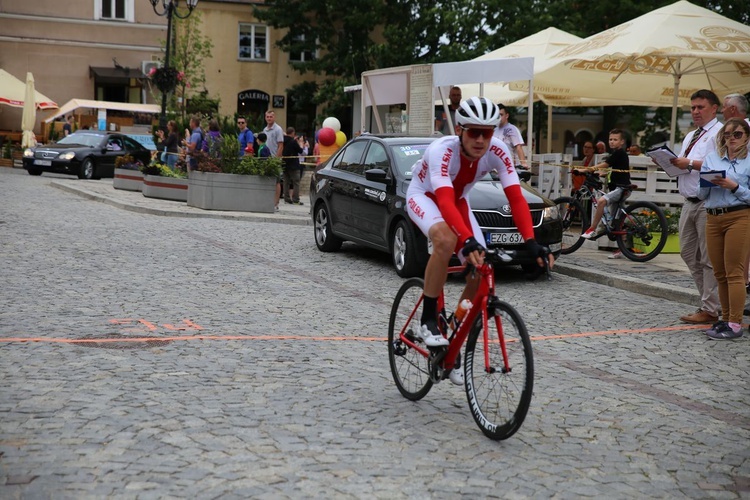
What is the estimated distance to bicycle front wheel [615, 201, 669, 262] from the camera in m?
13.9

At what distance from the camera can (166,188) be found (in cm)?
2359

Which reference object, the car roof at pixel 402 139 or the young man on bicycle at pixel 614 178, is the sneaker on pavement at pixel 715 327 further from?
the car roof at pixel 402 139

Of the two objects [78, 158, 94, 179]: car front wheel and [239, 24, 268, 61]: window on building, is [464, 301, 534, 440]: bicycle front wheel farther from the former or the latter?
[239, 24, 268, 61]: window on building

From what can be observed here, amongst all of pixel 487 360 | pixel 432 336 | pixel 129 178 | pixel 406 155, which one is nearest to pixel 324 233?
pixel 406 155

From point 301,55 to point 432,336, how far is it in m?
45.5

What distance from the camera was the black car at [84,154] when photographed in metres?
32.7

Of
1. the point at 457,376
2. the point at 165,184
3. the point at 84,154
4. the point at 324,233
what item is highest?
the point at 84,154

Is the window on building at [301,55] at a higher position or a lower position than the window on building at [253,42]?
lower

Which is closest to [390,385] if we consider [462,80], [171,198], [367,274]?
[367,274]

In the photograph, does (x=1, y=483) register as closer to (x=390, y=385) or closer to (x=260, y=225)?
(x=390, y=385)

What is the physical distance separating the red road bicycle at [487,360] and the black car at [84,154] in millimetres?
27144

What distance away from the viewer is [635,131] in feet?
148

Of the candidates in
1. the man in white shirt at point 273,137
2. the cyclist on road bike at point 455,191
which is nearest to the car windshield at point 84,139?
the man in white shirt at point 273,137

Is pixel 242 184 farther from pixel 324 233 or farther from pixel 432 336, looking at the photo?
pixel 432 336
